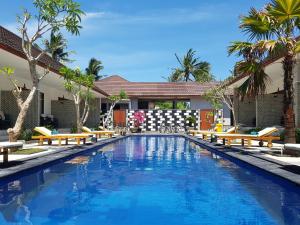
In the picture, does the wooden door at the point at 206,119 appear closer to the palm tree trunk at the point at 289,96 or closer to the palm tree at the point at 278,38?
the palm tree at the point at 278,38

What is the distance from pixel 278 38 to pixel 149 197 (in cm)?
706

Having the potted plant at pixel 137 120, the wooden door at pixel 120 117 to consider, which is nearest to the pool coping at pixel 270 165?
the potted plant at pixel 137 120

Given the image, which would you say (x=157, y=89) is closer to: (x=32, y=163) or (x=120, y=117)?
(x=120, y=117)

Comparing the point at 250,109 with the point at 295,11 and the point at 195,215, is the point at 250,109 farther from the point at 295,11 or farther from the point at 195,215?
the point at 195,215

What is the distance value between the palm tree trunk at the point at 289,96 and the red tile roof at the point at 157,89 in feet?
76.2

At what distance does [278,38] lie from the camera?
466 inches

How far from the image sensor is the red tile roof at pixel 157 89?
35656 mm

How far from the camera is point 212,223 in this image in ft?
16.8

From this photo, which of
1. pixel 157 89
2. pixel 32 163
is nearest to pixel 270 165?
pixel 32 163

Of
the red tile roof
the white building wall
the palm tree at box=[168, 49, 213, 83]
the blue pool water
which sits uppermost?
the palm tree at box=[168, 49, 213, 83]

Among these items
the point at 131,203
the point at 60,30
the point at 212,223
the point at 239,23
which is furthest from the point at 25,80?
the point at 212,223

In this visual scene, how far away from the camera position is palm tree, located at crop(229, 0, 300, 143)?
37.2ft

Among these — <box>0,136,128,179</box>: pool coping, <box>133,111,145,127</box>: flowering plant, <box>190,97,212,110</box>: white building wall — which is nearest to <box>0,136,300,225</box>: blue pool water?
<box>0,136,128,179</box>: pool coping

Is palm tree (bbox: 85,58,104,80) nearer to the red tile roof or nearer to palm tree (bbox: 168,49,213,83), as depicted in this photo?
palm tree (bbox: 168,49,213,83)
